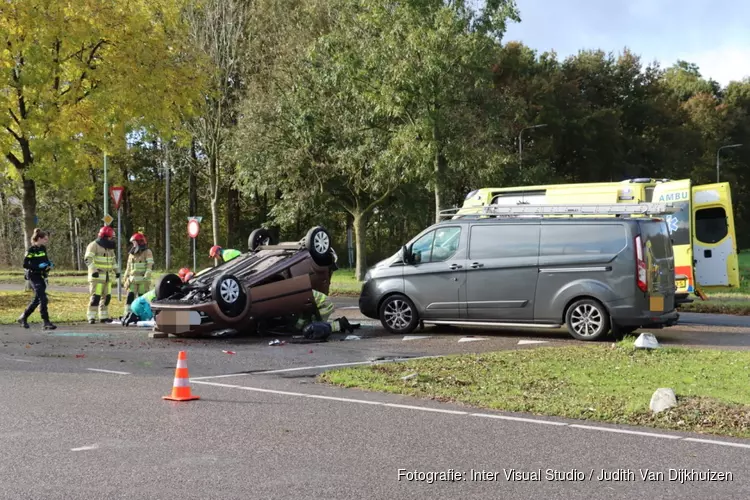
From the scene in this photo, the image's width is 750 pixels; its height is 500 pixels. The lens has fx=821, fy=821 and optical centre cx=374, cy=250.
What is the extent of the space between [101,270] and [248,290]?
14.3 ft

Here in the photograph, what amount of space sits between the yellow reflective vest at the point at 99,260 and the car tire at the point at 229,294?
4.14 metres

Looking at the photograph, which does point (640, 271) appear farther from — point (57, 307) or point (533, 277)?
point (57, 307)

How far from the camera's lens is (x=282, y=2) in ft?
121

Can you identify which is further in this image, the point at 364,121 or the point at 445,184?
the point at 364,121

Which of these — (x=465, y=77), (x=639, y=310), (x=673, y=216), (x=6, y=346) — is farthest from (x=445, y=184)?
(x=6, y=346)

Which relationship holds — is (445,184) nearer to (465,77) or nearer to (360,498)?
(465,77)

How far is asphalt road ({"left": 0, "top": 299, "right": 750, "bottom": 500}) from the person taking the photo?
5168mm

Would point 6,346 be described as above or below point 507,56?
below

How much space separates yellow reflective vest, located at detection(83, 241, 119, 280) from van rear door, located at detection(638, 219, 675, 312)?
→ 10296mm

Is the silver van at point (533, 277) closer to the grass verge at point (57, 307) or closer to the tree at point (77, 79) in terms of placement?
the grass verge at point (57, 307)

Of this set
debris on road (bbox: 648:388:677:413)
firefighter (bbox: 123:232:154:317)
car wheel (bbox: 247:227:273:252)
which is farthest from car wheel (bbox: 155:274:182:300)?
debris on road (bbox: 648:388:677:413)

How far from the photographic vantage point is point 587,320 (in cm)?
1314

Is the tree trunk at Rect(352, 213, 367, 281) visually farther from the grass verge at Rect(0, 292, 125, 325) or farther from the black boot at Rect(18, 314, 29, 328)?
the black boot at Rect(18, 314, 29, 328)

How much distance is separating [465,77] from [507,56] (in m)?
19.7
